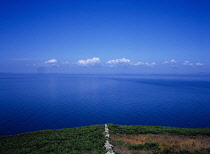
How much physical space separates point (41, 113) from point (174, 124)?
48.5 metres

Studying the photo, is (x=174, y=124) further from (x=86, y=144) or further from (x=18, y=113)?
(x=18, y=113)

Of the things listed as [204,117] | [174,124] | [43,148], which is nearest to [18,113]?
[43,148]

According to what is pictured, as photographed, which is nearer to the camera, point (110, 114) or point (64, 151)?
point (64, 151)

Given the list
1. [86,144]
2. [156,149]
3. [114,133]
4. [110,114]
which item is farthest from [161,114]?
[86,144]

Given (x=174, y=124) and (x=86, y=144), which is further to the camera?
(x=174, y=124)

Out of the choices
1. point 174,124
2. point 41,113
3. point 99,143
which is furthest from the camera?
point 41,113

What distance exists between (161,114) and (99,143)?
4080 centimetres

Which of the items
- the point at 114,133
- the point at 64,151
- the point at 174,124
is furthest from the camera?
the point at 174,124

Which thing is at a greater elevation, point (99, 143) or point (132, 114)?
point (99, 143)

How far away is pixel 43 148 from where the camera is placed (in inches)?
858

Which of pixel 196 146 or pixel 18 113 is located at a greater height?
pixel 196 146

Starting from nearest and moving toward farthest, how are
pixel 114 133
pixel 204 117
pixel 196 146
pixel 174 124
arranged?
pixel 196 146
pixel 114 133
pixel 174 124
pixel 204 117

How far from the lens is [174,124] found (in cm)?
4647

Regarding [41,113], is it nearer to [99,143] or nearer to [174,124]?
[99,143]
